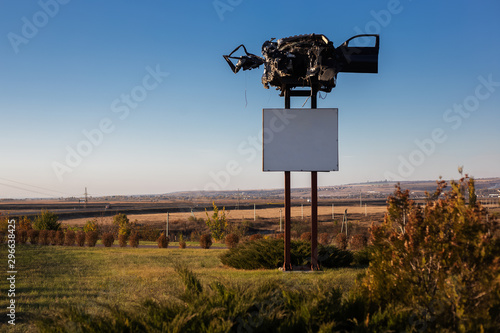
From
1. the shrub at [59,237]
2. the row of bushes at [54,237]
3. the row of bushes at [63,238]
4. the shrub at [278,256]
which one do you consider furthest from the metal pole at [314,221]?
the shrub at [59,237]

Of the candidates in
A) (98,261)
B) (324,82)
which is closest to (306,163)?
(324,82)

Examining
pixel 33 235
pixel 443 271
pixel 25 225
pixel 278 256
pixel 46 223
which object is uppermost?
pixel 443 271

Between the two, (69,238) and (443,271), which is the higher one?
(443,271)

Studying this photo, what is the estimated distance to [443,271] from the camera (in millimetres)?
Answer: 3324

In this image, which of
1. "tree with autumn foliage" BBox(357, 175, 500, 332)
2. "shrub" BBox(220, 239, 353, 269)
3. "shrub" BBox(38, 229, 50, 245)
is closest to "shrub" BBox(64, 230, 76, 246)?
"shrub" BBox(38, 229, 50, 245)

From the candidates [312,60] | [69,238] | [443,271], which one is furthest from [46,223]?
[443,271]

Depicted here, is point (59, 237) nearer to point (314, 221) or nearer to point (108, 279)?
point (108, 279)

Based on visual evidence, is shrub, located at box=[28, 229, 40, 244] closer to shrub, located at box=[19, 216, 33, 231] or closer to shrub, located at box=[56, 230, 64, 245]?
shrub, located at box=[56, 230, 64, 245]

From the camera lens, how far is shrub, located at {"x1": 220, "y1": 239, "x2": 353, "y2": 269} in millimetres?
9141

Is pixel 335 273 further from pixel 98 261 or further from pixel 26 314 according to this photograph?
pixel 98 261

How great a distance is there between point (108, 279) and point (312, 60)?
6.56m

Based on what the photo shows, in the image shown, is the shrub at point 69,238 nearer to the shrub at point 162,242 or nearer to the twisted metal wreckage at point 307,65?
the shrub at point 162,242

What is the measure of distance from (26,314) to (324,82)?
7095 millimetres

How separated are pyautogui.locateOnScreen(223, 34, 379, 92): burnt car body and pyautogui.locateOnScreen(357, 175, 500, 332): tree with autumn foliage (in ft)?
16.9
